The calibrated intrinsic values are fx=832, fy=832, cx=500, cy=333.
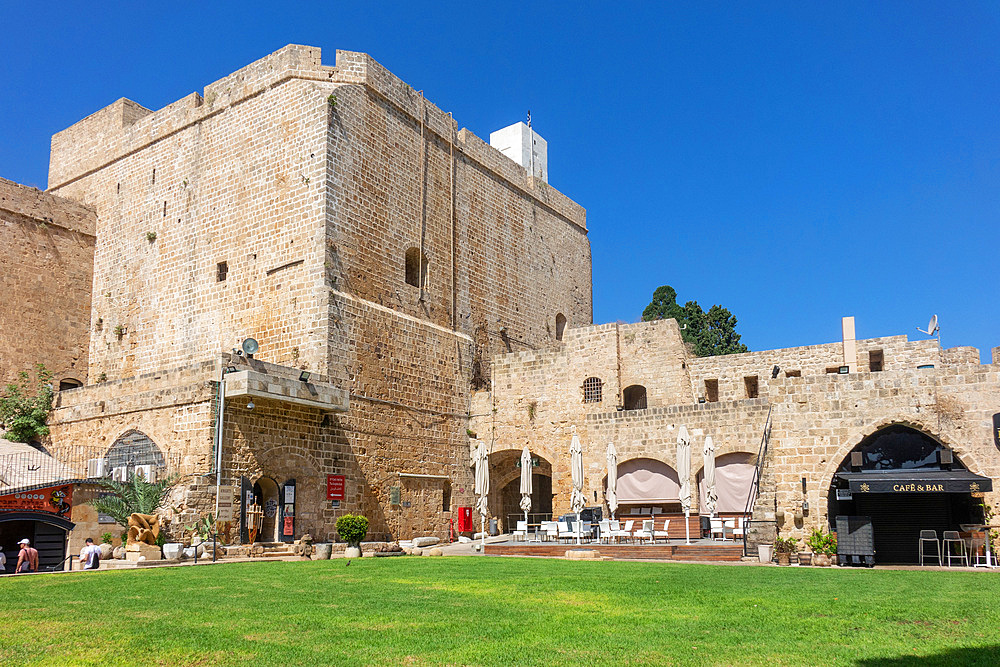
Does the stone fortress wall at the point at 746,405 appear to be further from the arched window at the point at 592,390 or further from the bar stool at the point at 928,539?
the bar stool at the point at 928,539

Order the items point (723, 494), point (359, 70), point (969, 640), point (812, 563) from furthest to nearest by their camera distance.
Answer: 1. point (359, 70)
2. point (723, 494)
3. point (812, 563)
4. point (969, 640)

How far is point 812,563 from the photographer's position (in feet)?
45.4

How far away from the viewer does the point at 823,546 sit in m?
13.8

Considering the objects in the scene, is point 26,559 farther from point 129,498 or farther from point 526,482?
point 526,482

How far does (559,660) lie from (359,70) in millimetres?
19582

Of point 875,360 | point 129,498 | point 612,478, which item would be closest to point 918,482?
point 612,478

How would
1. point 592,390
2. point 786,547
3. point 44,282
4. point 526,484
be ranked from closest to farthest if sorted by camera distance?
point 786,547 → point 526,484 → point 592,390 → point 44,282

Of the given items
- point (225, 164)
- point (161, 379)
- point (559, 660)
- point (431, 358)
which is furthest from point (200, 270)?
point (559, 660)

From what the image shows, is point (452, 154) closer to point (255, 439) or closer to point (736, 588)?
point (255, 439)

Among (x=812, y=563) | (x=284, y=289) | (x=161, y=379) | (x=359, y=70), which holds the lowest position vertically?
(x=812, y=563)

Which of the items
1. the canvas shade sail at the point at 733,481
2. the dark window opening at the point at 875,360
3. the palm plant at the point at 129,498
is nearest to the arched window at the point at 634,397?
the canvas shade sail at the point at 733,481

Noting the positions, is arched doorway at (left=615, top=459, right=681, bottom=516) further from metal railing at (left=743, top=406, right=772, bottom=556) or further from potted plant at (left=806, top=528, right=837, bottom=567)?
potted plant at (left=806, top=528, right=837, bottom=567)

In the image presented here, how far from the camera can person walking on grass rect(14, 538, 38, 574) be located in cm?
1396

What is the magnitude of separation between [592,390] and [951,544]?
1100 cm
